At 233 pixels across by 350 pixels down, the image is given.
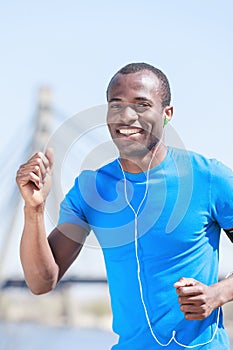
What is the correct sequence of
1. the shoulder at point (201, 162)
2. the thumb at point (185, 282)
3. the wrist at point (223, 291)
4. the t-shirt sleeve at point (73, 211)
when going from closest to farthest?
the thumb at point (185, 282) < the wrist at point (223, 291) < the shoulder at point (201, 162) < the t-shirt sleeve at point (73, 211)

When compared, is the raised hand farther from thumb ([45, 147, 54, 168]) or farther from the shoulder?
the shoulder

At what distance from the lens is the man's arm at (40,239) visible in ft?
6.35

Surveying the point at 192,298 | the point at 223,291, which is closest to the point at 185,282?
the point at 192,298

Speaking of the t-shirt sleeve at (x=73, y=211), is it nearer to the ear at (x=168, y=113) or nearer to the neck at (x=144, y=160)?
the neck at (x=144, y=160)

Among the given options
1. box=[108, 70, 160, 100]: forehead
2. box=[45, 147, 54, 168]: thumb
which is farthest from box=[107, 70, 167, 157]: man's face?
box=[45, 147, 54, 168]: thumb

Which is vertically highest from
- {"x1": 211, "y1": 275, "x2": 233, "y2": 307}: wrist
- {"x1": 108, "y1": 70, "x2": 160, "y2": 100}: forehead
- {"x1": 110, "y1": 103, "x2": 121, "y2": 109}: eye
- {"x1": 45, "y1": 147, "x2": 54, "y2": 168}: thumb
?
{"x1": 108, "y1": 70, "x2": 160, "y2": 100}: forehead

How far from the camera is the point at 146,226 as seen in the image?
2053mm

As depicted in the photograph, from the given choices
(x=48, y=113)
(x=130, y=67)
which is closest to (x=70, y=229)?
(x=130, y=67)

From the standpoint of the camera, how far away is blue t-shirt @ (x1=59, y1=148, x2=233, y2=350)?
199 centimetres

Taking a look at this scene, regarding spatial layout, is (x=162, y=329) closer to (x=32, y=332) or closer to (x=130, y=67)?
(x=130, y=67)

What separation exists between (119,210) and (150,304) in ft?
0.78

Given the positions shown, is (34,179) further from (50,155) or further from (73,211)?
(73,211)

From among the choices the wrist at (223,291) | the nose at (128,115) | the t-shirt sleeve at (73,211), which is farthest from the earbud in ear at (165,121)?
the wrist at (223,291)

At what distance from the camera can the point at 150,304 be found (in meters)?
2.01
